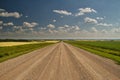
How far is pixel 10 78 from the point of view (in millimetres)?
10375

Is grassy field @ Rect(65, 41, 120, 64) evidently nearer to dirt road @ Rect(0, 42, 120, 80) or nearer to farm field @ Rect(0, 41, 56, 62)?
dirt road @ Rect(0, 42, 120, 80)

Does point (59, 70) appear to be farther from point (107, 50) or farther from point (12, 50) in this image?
point (107, 50)

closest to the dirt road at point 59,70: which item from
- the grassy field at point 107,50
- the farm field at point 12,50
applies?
the grassy field at point 107,50

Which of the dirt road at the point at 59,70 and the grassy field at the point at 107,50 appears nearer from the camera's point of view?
Answer: the dirt road at the point at 59,70

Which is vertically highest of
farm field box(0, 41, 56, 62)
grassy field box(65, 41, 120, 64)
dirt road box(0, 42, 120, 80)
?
dirt road box(0, 42, 120, 80)

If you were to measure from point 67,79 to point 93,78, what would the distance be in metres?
1.50

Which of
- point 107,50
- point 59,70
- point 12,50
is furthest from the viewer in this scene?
point 107,50

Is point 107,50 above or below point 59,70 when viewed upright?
below

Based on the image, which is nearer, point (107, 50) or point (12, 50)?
point (12, 50)

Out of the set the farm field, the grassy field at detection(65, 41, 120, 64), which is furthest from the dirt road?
the farm field

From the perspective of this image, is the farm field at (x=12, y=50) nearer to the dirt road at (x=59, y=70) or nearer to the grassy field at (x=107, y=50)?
the dirt road at (x=59, y=70)

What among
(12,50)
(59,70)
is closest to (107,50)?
(12,50)

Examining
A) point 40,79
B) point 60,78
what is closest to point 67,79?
point 60,78

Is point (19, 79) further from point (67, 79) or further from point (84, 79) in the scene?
point (84, 79)
